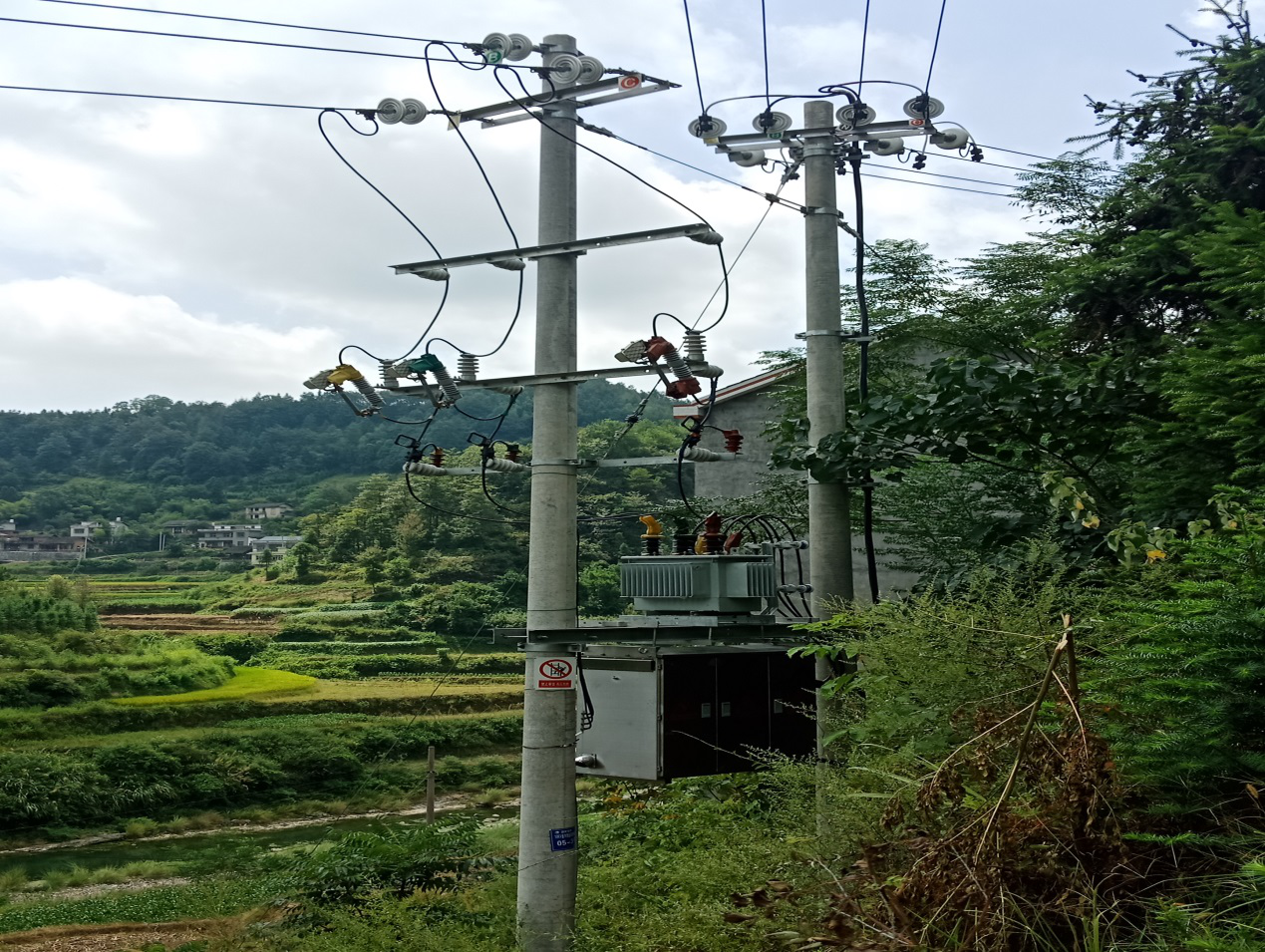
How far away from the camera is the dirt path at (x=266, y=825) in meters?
30.1

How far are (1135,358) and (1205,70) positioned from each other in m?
3.43

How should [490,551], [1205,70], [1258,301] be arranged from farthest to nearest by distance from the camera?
[490,551]
[1205,70]
[1258,301]

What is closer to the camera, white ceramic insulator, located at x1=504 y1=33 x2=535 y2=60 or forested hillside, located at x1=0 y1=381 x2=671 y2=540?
white ceramic insulator, located at x1=504 y1=33 x2=535 y2=60

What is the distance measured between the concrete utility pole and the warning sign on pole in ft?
6.96

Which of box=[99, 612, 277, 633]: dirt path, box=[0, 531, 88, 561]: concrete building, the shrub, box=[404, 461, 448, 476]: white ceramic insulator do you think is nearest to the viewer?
box=[404, 461, 448, 476]: white ceramic insulator

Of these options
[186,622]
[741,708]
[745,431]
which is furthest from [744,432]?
[186,622]

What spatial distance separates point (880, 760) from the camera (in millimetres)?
6973

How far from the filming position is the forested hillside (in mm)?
79312

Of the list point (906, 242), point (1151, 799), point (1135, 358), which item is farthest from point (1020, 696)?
point (906, 242)

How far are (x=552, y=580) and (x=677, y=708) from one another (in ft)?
4.47

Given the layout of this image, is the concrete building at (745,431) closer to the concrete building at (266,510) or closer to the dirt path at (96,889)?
the dirt path at (96,889)

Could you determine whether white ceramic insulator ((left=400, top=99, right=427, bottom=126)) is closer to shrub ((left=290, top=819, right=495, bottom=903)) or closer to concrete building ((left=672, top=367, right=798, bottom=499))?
shrub ((left=290, top=819, right=495, bottom=903))

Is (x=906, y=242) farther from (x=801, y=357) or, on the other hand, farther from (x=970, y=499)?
(x=970, y=499)

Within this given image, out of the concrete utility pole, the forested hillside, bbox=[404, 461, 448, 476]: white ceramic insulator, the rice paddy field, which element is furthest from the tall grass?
the concrete utility pole
